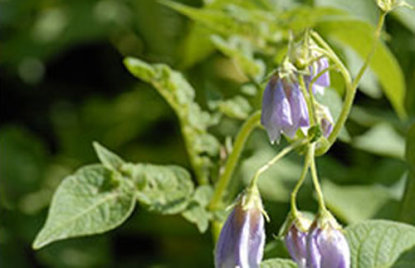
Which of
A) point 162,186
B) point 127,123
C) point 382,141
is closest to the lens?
point 162,186

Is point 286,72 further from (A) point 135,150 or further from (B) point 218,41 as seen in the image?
(A) point 135,150

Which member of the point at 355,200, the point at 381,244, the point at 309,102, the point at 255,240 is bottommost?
the point at 355,200

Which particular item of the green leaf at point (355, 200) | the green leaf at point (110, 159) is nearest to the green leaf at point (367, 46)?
the green leaf at point (355, 200)

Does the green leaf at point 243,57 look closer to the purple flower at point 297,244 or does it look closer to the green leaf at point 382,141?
the green leaf at point 382,141

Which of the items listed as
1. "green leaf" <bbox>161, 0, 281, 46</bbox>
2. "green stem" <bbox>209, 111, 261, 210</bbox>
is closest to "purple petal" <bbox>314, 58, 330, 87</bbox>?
"green stem" <bbox>209, 111, 261, 210</bbox>

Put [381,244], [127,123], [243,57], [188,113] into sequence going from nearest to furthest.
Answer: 1. [381,244]
2. [188,113]
3. [243,57]
4. [127,123]

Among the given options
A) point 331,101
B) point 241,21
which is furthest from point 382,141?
point 331,101

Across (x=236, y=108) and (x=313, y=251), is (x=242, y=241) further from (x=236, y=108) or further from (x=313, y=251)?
(x=236, y=108)
